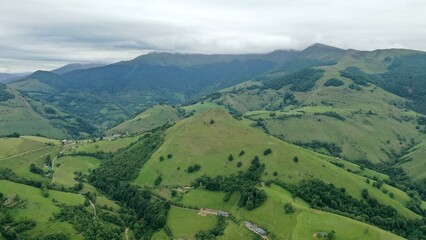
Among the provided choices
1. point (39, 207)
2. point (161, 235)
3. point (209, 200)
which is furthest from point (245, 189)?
point (39, 207)

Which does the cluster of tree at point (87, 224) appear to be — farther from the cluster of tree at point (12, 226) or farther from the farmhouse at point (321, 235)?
the farmhouse at point (321, 235)

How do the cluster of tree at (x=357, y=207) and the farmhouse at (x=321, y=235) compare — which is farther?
the cluster of tree at (x=357, y=207)

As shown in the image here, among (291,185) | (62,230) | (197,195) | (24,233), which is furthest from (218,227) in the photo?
(24,233)

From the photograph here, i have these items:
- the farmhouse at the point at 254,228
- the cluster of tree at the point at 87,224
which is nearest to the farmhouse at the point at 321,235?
the farmhouse at the point at 254,228

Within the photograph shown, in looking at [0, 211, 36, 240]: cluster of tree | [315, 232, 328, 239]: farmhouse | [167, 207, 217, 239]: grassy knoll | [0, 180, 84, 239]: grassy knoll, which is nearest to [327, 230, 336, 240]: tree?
[315, 232, 328, 239]: farmhouse

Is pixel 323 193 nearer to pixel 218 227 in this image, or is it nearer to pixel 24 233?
pixel 218 227
